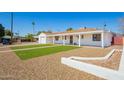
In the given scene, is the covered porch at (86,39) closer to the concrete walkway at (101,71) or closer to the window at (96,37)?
the window at (96,37)

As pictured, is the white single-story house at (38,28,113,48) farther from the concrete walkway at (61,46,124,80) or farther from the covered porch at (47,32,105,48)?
the concrete walkway at (61,46,124,80)

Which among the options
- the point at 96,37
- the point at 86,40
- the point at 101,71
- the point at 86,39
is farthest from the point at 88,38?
the point at 101,71

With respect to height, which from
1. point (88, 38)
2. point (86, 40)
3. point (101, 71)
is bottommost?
point (101, 71)

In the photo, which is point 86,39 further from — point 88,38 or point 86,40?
point 88,38

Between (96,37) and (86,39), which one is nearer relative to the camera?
(96,37)

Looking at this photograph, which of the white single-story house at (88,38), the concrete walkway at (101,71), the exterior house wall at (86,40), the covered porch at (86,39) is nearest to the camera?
the concrete walkway at (101,71)

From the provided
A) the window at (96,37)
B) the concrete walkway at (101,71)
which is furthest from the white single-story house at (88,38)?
the concrete walkway at (101,71)

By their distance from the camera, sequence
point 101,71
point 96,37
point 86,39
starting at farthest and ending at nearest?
point 86,39
point 96,37
point 101,71

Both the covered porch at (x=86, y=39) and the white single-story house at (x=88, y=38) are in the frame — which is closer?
the white single-story house at (x=88, y=38)

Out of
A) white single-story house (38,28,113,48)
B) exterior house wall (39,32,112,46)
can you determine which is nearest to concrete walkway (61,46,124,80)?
white single-story house (38,28,113,48)
